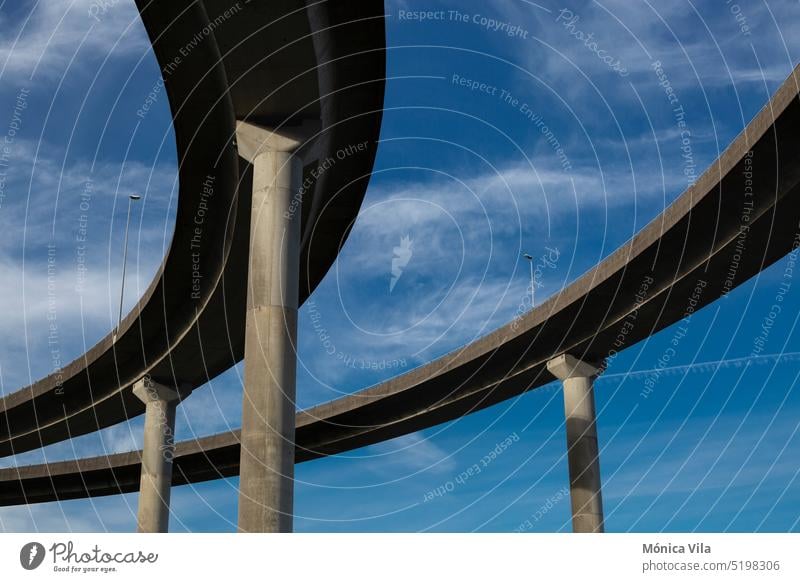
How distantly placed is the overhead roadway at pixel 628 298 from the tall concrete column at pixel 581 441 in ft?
2.72

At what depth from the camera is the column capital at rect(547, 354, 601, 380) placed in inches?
1755

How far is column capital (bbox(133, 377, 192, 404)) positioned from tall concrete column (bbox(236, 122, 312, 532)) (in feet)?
80.2

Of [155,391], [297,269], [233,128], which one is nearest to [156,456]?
[155,391]

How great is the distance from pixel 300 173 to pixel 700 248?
50.9 feet

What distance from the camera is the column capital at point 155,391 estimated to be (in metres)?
49.8

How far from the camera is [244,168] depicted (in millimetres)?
30219

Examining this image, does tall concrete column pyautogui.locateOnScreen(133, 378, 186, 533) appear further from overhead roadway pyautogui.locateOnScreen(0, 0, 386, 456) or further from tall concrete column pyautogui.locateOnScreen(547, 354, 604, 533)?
tall concrete column pyautogui.locateOnScreen(547, 354, 604, 533)

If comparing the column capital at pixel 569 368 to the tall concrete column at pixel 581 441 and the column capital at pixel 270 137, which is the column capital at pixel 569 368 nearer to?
the tall concrete column at pixel 581 441

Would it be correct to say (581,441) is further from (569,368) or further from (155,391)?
(155,391)
